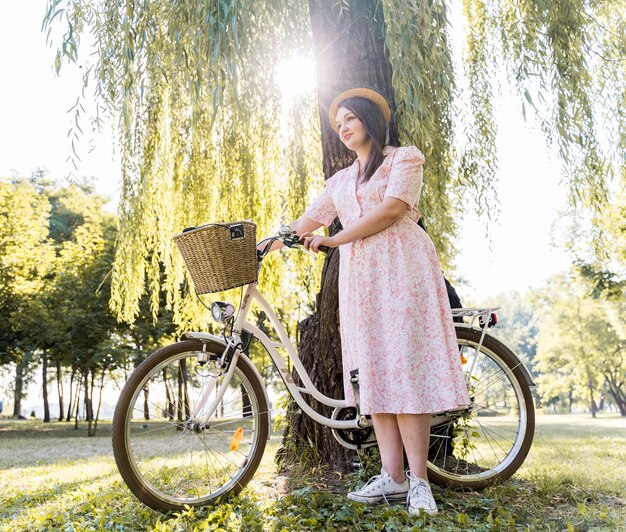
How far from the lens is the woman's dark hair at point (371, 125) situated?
3080 mm

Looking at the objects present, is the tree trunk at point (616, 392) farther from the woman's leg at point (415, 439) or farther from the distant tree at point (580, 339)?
the woman's leg at point (415, 439)

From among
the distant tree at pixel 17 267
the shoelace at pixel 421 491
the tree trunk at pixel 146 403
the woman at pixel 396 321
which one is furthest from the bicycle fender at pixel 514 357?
the distant tree at pixel 17 267

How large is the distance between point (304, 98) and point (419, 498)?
3538mm

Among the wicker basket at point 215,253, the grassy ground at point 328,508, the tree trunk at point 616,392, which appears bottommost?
the tree trunk at point 616,392

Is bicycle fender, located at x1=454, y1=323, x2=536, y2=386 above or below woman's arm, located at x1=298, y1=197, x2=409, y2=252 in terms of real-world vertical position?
below

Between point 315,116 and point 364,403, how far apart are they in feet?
10.7

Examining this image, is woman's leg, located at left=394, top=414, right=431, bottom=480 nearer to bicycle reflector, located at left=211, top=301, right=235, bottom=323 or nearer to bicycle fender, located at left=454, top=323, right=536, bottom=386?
bicycle fender, located at left=454, top=323, right=536, bottom=386

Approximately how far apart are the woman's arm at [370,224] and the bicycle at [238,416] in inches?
5.7

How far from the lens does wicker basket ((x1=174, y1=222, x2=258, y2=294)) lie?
2.82 meters

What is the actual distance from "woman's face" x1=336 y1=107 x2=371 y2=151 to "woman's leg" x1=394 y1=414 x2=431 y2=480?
4.49ft

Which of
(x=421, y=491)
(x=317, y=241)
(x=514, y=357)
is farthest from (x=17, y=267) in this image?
(x=421, y=491)

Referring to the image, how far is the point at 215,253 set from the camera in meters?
2.83

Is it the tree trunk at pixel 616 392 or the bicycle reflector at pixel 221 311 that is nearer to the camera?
the bicycle reflector at pixel 221 311

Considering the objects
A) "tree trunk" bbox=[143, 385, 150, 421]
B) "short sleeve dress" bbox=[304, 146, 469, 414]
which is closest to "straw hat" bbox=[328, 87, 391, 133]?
"short sleeve dress" bbox=[304, 146, 469, 414]
